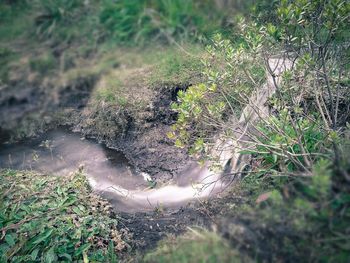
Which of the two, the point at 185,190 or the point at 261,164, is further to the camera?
the point at 185,190

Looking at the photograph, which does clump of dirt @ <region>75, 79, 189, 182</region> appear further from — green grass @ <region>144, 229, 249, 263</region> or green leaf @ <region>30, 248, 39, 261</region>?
green grass @ <region>144, 229, 249, 263</region>

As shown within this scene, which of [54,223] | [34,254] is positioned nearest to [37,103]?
[54,223]

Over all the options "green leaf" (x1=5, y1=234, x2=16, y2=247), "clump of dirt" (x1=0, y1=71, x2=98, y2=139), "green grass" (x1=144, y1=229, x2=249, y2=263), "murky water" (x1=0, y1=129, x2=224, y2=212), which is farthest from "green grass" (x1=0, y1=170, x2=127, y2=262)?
"clump of dirt" (x1=0, y1=71, x2=98, y2=139)

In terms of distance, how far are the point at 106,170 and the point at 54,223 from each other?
1.46 m

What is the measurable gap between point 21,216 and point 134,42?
160 inches

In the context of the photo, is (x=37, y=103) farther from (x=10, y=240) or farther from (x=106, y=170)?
(x=10, y=240)

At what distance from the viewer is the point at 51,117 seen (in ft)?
19.7

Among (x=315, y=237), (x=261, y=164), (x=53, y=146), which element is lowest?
(x=53, y=146)

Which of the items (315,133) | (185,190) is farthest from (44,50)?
(315,133)

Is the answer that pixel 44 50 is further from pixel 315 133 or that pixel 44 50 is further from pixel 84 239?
pixel 315 133

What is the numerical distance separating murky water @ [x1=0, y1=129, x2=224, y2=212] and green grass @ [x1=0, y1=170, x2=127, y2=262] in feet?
1.54

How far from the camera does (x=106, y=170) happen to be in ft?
16.6

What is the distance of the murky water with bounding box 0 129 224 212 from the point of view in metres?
4.51

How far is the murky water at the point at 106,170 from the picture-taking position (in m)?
4.51
